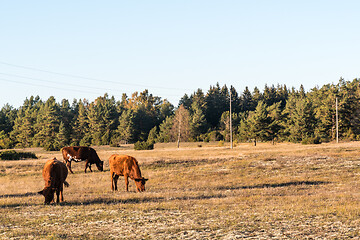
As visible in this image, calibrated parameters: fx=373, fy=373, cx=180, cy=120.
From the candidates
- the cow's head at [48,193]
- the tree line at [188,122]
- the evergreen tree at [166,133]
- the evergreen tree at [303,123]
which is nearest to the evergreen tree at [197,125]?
the tree line at [188,122]

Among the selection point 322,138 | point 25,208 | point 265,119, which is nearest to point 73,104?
point 265,119

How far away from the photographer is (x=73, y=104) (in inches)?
6152

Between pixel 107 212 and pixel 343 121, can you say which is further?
pixel 343 121

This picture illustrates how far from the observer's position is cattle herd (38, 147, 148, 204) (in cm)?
1628

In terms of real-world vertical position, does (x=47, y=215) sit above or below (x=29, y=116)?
below

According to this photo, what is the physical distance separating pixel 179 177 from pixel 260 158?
534 inches

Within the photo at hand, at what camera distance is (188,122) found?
115500mm

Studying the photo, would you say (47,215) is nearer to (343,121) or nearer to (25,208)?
(25,208)

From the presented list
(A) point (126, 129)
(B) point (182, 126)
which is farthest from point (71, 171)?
(A) point (126, 129)

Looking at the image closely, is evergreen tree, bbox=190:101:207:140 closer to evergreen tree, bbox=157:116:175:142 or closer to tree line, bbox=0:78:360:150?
tree line, bbox=0:78:360:150

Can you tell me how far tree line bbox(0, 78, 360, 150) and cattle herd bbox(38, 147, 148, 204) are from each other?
5364cm

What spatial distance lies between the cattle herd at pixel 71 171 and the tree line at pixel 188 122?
5364 centimetres

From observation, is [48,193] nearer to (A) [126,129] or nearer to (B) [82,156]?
(B) [82,156]

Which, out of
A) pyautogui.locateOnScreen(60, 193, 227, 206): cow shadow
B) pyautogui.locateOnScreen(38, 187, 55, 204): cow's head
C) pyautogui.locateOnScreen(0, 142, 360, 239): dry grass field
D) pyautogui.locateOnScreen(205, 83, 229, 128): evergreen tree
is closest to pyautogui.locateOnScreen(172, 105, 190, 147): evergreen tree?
pyautogui.locateOnScreen(205, 83, 229, 128): evergreen tree
